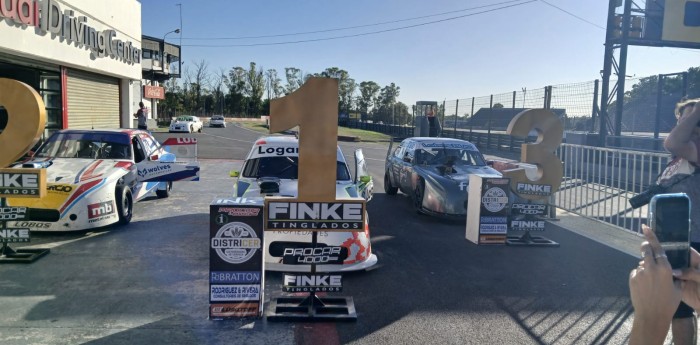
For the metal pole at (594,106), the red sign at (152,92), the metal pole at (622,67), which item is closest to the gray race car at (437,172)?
the metal pole at (594,106)

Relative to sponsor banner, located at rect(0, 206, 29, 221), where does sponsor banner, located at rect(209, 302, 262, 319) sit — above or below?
below

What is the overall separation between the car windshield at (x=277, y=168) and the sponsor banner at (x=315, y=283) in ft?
9.26

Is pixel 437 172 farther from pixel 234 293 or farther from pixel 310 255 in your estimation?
pixel 234 293

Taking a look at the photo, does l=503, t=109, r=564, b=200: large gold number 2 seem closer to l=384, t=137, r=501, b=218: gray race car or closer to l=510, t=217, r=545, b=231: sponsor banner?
l=510, t=217, r=545, b=231: sponsor banner

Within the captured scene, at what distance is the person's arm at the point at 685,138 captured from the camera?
3.46m

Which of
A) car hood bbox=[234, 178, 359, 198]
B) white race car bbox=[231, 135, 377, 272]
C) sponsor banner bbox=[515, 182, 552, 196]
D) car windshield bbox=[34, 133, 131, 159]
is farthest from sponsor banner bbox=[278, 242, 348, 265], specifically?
car windshield bbox=[34, 133, 131, 159]

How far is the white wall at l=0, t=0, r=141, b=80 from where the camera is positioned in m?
13.6

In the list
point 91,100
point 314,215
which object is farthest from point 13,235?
point 91,100

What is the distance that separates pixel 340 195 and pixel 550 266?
2.89m

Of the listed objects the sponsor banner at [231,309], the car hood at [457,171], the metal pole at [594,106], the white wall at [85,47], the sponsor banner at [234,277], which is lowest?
the sponsor banner at [231,309]

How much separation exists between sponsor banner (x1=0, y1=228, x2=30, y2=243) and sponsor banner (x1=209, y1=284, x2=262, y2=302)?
127 inches

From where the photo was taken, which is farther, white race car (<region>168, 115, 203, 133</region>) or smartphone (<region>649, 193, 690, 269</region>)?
white race car (<region>168, 115, 203, 133</region>)

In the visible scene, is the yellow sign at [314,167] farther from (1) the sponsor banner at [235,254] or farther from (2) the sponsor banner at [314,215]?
(1) the sponsor banner at [235,254]

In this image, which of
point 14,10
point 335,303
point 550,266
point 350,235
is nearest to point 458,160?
point 550,266
